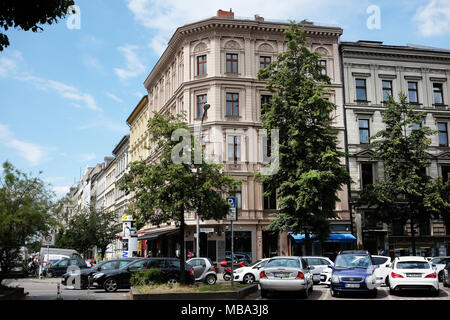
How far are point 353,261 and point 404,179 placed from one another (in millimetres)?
19863

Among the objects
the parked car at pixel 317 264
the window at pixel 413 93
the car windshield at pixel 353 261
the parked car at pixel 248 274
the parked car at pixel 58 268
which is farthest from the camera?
the window at pixel 413 93

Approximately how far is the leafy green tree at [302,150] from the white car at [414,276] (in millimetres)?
11983

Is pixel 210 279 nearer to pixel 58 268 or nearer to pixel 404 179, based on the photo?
pixel 58 268

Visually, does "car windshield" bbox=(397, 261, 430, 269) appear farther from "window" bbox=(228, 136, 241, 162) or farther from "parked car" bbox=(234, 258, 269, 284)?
"window" bbox=(228, 136, 241, 162)

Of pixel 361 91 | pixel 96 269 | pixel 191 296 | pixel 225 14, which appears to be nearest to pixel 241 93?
pixel 225 14

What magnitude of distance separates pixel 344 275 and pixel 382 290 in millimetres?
4121

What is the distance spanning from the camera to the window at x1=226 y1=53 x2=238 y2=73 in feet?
135

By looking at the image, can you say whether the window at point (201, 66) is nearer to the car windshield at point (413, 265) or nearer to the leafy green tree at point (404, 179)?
the leafy green tree at point (404, 179)

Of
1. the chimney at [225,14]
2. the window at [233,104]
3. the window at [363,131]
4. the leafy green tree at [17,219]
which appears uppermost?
Result: the chimney at [225,14]

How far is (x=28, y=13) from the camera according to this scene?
428 inches

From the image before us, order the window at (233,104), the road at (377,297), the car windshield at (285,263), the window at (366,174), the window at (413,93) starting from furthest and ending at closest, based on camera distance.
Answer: the window at (413,93)
the window at (366,174)
the window at (233,104)
the car windshield at (285,263)
the road at (377,297)

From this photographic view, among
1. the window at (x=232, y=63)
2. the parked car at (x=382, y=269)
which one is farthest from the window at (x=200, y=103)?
the parked car at (x=382, y=269)

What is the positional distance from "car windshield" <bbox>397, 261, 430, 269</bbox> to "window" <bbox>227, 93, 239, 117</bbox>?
24082 millimetres

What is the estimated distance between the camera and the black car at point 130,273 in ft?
70.1
